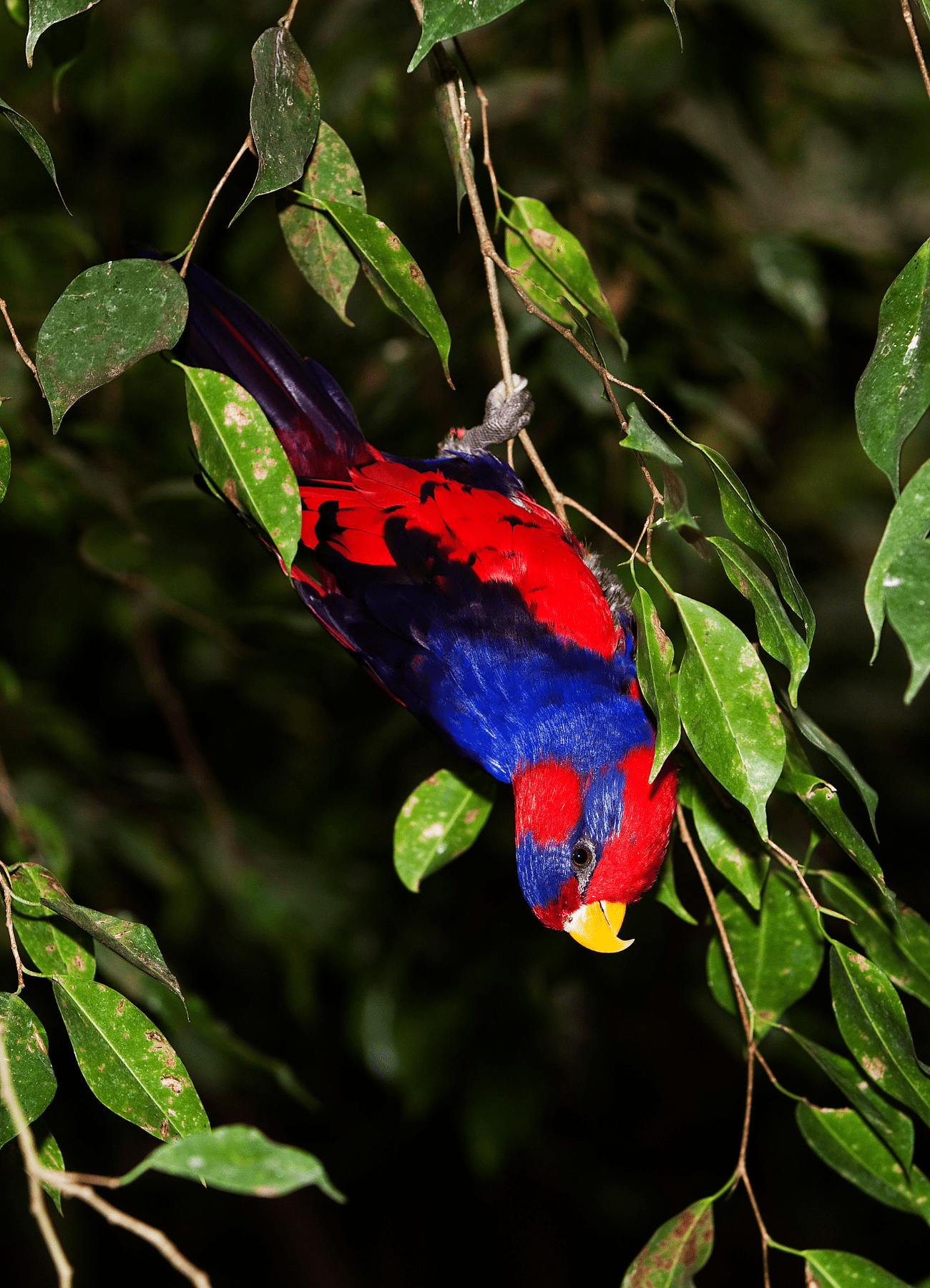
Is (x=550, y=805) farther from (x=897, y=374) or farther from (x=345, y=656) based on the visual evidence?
(x=897, y=374)

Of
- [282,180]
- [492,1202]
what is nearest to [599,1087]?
[492,1202]

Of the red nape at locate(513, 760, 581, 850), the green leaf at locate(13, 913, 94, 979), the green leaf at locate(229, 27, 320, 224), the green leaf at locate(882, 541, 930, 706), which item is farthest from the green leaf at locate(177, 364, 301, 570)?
the red nape at locate(513, 760, 581, 850)

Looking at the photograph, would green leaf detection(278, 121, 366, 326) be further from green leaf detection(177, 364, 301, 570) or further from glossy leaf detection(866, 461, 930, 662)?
glossy leaf detection(866, 461, 930, 662)

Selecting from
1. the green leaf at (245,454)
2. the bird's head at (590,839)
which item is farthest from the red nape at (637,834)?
the green leaf at (245,454)

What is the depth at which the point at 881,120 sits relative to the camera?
11.6 ft

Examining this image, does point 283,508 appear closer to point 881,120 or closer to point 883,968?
point 883,968

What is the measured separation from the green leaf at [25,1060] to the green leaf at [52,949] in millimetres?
73

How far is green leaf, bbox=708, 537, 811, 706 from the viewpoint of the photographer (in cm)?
112

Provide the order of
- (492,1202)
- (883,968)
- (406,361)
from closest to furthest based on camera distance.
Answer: (883,968), (406,361), (492,1202)

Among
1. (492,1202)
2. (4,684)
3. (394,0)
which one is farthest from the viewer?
(492,1202)

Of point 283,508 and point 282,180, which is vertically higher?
point 282,180

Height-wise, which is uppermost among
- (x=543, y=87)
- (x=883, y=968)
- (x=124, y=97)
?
(x=543, y=87)

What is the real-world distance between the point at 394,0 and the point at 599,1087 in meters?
3.26

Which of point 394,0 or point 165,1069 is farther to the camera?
point 394,0
